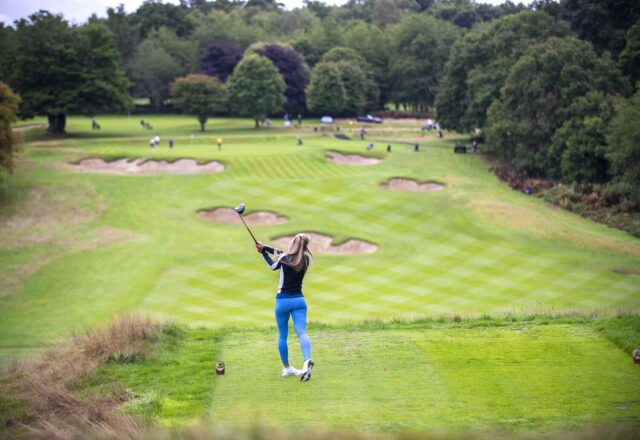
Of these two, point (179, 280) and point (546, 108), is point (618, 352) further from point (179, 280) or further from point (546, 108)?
point (546, 108)

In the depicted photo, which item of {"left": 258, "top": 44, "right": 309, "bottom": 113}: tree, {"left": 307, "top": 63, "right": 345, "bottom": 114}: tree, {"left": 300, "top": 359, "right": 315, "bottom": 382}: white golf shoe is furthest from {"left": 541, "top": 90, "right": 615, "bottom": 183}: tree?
{"left": 258, "top": 44, "right": 309, "bottom": 113}: tree

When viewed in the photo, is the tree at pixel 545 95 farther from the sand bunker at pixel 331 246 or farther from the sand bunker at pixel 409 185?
the sand bunker at pixel 331 246

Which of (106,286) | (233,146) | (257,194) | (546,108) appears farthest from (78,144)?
(546,108)

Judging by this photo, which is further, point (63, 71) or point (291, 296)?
point (63, 71)

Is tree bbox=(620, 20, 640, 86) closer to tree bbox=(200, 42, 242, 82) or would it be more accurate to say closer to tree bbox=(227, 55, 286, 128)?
tree bbox=(227, 55, 286, 128)

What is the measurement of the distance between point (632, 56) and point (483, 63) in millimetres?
22189

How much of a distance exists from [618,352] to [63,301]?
1058 inches

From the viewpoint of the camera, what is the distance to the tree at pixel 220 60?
106037 millimetres

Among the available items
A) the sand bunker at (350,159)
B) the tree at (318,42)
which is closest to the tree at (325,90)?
the tree at (318,42)

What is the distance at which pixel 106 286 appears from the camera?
109 feet

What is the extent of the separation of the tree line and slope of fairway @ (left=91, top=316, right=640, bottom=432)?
37533 mm

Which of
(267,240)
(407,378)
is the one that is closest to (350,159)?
(267,240)

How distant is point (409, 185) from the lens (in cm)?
5638

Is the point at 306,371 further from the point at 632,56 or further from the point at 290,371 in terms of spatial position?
the point at 632,56
